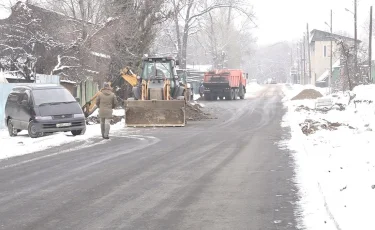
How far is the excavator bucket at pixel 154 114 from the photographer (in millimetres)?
22062

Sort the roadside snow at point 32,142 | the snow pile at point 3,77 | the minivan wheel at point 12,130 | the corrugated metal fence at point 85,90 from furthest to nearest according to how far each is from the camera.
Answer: the corrugated metal fence at point 85,90, the snow pile at point 3,77, the minivan wheel at point 12,130, the roadside snow at point 32,142

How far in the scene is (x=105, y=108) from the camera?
17.5 metres

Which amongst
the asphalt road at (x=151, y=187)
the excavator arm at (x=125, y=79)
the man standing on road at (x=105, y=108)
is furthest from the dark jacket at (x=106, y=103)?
the excavator arm at (x=125, y=79)

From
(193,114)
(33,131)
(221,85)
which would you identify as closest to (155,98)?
(193,114)

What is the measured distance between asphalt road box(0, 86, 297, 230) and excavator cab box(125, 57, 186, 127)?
6125 millimetres

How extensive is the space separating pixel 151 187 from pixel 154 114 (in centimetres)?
1325

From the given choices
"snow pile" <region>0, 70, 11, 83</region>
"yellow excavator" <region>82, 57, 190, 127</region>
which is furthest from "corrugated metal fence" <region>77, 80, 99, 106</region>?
"yellow excavator" <region>82, 57, 190, 127</region>

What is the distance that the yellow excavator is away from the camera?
2208 cm

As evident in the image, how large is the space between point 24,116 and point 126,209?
468 inches

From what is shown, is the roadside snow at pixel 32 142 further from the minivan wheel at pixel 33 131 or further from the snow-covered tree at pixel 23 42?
the snow-covered tree at pixel 23 42

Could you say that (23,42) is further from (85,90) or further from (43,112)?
(43,112)

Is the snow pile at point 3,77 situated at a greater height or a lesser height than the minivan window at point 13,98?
greater

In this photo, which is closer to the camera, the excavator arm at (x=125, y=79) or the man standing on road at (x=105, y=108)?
the man standing on road at (x=105, y=108)

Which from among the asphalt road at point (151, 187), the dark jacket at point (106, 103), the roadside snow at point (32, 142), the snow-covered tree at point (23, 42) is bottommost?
the asphalt road at point (151, 187)
